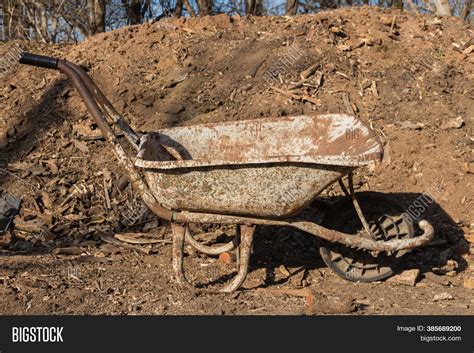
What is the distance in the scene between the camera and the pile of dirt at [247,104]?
258 inches

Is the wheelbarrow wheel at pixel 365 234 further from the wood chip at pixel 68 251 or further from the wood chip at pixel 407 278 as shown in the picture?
the wood chip at pixel 68 251

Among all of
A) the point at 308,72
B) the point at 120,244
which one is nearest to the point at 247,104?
the point at 308,72

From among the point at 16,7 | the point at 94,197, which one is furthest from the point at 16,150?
the point at 16,7

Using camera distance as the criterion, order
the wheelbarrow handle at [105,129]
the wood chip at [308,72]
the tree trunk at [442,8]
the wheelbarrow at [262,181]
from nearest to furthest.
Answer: the wheelbarrow at [262,181] < the wheelbarrow handle at [105,129] < the wood chip at [308,72] < the tree trunk at [442,8]

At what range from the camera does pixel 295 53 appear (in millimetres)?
8258

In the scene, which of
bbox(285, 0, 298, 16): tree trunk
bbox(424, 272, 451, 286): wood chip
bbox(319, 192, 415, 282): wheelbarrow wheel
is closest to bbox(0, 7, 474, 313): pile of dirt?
bbox(424, 272, 451, 286): wood chip

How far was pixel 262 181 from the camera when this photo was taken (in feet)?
15.5

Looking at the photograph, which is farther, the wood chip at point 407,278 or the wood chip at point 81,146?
the wood chip at point 81,146

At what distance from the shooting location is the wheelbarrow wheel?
5.49 m

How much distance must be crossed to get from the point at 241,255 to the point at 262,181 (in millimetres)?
728

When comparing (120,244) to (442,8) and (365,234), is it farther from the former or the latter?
(442,8)

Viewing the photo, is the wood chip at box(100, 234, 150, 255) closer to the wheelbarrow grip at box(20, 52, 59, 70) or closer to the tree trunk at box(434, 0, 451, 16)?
the wheelbarrow grip at box(20, 52, 59, 70)

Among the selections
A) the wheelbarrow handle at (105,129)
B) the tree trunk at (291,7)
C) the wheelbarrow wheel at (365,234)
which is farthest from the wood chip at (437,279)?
the tree trunk at (291,7)

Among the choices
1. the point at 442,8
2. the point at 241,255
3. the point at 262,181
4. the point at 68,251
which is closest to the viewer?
the point at 262,181
